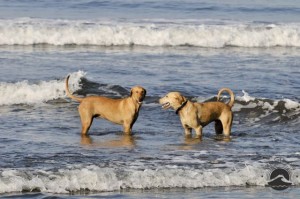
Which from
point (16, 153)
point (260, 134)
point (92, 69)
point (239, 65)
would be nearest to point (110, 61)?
point (92, 69)

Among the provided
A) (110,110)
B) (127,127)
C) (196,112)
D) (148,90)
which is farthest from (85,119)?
(148,90)

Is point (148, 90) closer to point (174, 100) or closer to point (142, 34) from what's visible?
point (174, 100)

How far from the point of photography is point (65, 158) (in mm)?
11297

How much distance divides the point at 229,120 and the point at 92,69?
21.9 ft

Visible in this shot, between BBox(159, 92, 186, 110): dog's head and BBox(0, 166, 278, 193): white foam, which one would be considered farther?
BBox(159, 92, 186, 110): dog's head

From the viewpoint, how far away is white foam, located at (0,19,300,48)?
24.2m

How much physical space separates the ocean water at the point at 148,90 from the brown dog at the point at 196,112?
0.76 feet

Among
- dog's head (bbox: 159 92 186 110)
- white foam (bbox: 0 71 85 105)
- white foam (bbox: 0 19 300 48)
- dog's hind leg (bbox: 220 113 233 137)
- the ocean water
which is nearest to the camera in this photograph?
the ocean water

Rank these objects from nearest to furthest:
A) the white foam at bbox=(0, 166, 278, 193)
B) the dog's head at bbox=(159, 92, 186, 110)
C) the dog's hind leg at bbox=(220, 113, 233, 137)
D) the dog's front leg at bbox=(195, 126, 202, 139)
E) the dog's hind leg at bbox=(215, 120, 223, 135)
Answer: the white foam at bbox=(0, 166, 278, 193) → the dog's head at bbox=(159, 92, 186, 110) → the dog's front leg at bbox=(195, 126, 202, 139) → the dog's hind leg at bbox=(220, 113, 233, 137) → the dog's hind leg at bbox=(215, 120, 223, 135)

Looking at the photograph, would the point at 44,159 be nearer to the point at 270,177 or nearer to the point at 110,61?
the point at 270,177

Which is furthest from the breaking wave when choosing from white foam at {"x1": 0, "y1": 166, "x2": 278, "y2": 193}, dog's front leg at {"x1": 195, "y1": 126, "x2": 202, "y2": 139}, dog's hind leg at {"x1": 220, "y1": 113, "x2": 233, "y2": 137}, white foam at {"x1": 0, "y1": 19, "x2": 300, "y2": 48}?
white foam at {"x1": 0, "y1": 19, "x2": 300, "y2": 48}

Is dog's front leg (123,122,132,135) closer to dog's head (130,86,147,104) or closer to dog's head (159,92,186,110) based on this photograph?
dog's head (130,86,147,104)

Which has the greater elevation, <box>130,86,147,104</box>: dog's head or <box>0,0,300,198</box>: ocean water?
<box>130,86,147,104</box>: dog's head

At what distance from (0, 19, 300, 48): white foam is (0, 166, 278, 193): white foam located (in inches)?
532
